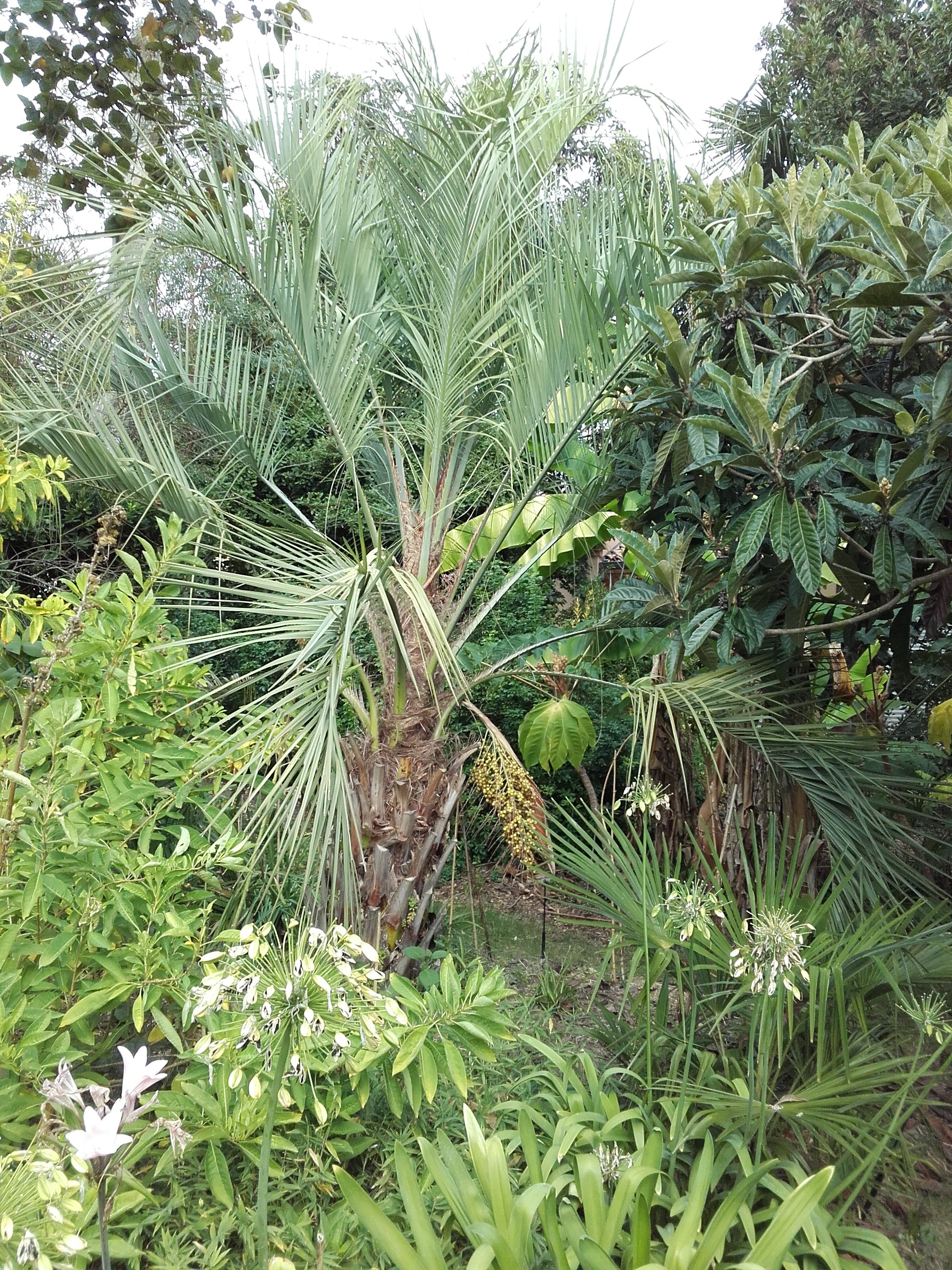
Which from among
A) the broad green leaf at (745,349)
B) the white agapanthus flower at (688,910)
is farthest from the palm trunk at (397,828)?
the broad green leaf at (745,349)

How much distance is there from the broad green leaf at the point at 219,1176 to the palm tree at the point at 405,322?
0.63m

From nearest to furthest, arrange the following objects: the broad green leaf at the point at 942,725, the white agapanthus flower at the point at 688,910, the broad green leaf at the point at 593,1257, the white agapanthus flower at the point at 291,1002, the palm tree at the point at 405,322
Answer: the white agapanthus flower at the point at 291,1002 < the broad green leaf at the point at 593,1257 < the white agapanthus flower at the point at 688,910 < the palm tree at the point at 405,322 < the broad green leaf at the point at 942,725

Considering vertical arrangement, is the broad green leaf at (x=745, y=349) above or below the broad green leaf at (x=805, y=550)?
above

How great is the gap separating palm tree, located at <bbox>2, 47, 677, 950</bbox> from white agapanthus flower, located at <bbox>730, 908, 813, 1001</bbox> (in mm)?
932

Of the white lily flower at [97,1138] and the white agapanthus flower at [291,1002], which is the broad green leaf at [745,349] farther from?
the white lily flower at [97,1138]

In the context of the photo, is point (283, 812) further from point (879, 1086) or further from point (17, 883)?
point (879, 1086)

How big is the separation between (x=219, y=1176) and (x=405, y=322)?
2453 mm

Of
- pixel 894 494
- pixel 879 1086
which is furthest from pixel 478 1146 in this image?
pixel 894 494

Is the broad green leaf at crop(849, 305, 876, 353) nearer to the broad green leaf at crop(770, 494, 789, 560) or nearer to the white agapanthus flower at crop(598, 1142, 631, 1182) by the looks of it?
the broad green leaf at crop(770, 494, 789, 560)

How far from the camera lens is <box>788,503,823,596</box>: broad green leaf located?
1910 mm

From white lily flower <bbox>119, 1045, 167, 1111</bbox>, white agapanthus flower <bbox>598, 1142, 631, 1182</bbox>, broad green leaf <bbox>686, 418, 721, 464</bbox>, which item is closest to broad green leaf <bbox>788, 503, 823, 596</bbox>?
broad green leaf <bbox>686, 418, 721, 464</bbox>

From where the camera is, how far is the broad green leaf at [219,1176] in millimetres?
1531

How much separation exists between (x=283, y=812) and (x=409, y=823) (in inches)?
22.0

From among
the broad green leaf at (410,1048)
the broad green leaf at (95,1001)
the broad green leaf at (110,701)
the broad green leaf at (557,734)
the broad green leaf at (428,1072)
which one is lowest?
the broad green leaf at (557,734)
